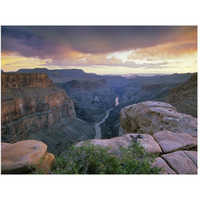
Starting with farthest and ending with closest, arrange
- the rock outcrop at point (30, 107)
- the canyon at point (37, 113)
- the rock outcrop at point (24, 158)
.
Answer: the canyon at point (37, 113) < the rock outcrop at point (30, 107) < the rock outcrop at point (24, 158)

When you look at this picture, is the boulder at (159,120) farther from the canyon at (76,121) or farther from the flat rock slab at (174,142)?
the flat rock slab at (174,142)

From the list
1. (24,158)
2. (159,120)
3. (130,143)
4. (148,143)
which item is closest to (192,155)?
(148,143)

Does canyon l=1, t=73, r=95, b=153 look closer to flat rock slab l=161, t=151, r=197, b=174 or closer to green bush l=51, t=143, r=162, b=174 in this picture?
green bush l=51, t=143, r=162, b=174

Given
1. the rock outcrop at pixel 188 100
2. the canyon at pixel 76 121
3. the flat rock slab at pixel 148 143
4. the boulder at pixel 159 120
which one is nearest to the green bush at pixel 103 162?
the flat rock slab at pixel 148 143

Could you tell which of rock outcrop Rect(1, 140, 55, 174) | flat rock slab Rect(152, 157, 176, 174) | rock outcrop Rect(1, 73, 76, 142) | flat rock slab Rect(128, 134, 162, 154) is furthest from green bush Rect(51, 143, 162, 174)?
rock outcrop Rect(1, 73, 76, 142)

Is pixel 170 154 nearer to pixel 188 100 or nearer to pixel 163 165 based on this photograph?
pixel 163 165
